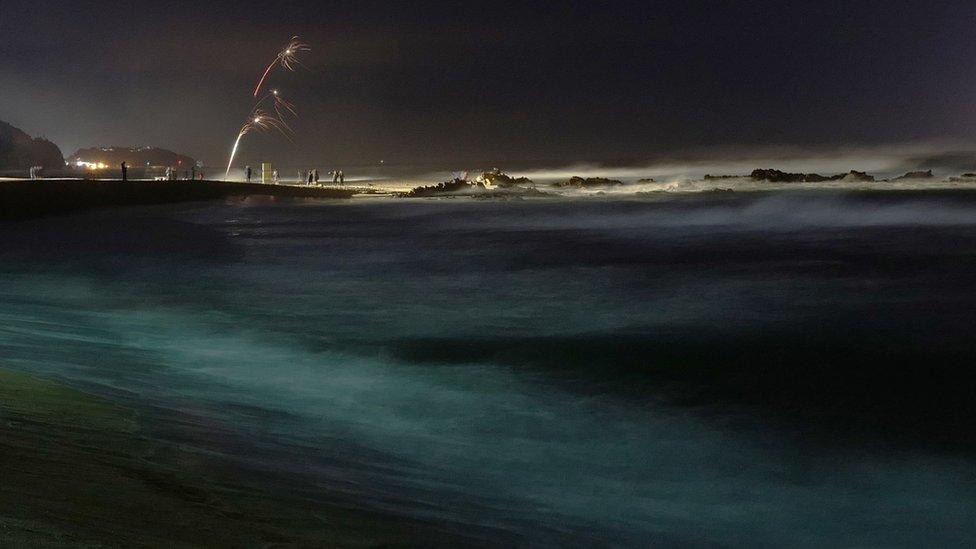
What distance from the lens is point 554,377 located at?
10914 millimetres

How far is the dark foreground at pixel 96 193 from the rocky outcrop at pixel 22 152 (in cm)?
5584

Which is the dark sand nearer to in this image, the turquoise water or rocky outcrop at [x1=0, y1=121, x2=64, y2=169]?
the turquoise water

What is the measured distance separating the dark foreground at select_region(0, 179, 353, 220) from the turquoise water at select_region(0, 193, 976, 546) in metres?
10.3

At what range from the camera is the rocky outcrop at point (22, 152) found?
102 m

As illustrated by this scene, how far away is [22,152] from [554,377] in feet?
367

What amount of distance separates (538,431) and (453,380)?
7.93 feet

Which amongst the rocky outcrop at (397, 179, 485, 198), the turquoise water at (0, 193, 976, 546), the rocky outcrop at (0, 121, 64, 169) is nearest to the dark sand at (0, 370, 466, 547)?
A: the turquoise water at (0, 193, 976, 546)

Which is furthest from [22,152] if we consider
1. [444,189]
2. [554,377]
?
[554,377]

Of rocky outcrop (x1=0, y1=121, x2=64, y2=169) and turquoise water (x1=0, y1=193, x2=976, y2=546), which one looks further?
rocky outcrop (x1=0, y1=121, x2=64, y2=169)

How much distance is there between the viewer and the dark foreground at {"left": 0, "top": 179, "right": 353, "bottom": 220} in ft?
119

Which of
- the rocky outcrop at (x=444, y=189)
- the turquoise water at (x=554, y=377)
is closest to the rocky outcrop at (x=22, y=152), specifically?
the rocky outcrop at (x=444, y=189)

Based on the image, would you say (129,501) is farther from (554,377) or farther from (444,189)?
(444,189)

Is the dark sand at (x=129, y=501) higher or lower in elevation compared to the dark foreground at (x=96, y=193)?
lower

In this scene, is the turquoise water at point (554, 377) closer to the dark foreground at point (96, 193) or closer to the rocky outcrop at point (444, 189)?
the dark foreground at point (96, 193)
